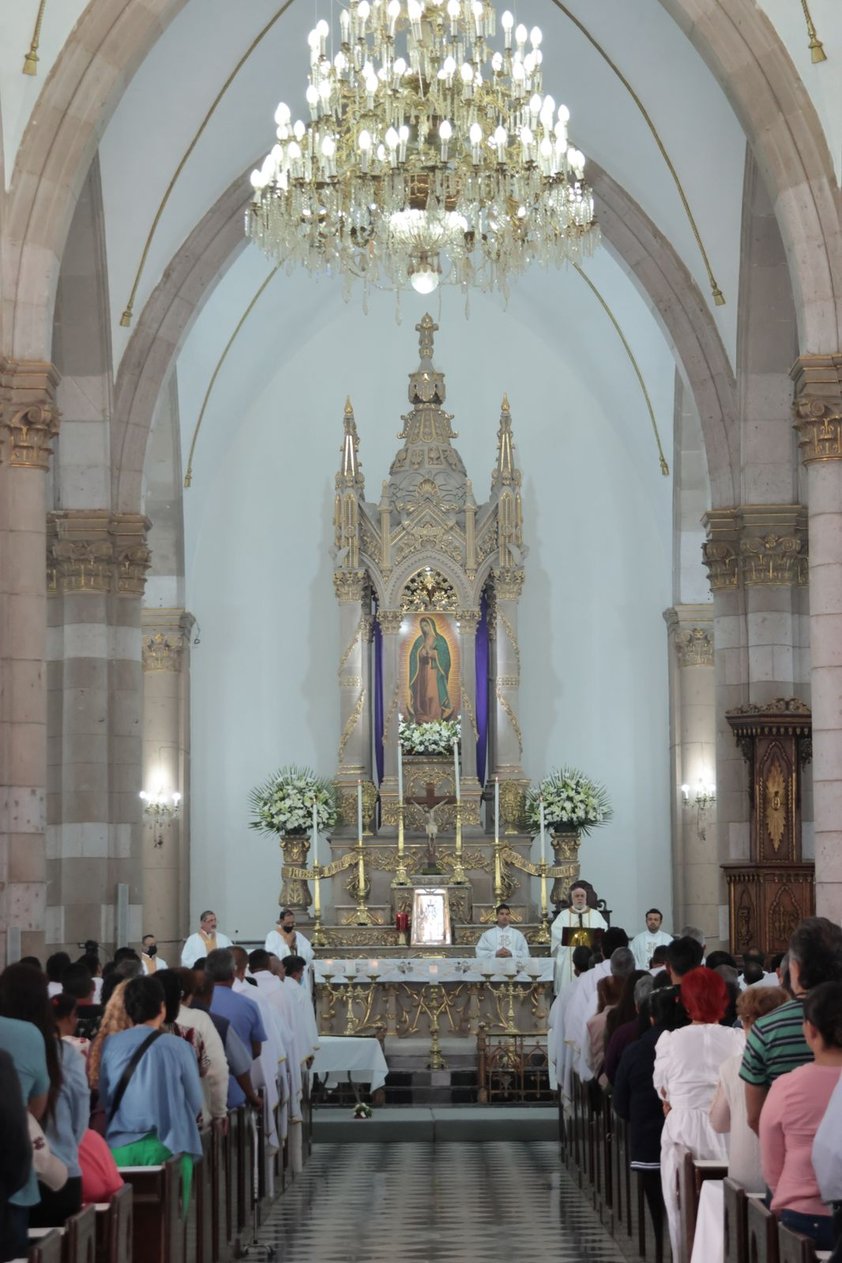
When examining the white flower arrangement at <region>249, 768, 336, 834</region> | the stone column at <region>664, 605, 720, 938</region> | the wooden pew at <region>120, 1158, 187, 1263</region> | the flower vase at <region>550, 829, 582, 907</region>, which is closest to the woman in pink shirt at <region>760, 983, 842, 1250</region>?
the wooden pew at <region>120, 1158, 187, 1263</region>

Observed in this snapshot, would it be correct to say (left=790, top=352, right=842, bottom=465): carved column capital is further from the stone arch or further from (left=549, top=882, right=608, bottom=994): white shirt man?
the stone arch

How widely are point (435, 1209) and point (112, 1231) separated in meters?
5.09

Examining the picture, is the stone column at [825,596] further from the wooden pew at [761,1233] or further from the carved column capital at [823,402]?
the wooden pew at [761,1233]

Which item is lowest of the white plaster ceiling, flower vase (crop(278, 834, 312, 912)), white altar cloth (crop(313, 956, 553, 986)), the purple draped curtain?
white altar cloth (crop(313, 956, 553, 986))

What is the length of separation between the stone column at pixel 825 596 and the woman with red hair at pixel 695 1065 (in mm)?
4680

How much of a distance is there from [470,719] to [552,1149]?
26.0ft

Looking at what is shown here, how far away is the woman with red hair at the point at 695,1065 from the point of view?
7.05 metres

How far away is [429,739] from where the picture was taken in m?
20.8

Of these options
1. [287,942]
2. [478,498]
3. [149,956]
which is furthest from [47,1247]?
[478,498]

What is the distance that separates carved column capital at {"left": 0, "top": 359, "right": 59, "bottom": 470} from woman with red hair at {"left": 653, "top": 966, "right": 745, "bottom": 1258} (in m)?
6.77

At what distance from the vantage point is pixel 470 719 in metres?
21.1

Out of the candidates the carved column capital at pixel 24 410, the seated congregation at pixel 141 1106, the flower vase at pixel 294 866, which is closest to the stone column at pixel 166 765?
the flower vase at pixel 294 866

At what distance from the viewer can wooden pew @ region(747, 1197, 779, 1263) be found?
513 centimetres

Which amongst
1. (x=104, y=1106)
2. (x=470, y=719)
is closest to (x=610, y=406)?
(x=470, y=719)
